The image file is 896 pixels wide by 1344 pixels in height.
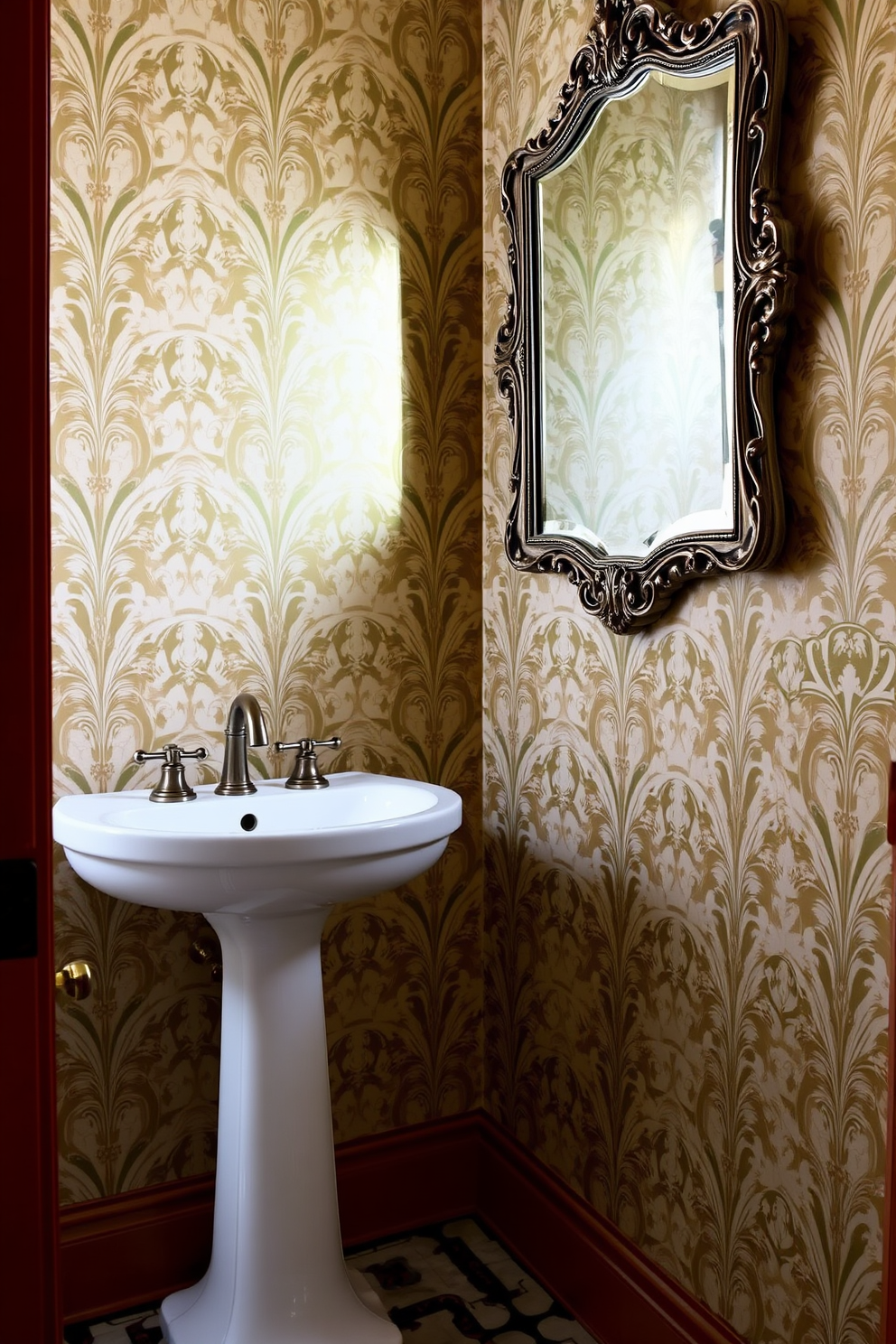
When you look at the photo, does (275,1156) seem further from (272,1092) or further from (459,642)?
(459,642)

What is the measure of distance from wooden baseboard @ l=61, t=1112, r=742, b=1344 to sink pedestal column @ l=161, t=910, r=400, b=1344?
8.3 inches

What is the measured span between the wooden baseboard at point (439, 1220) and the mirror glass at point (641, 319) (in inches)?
42.5

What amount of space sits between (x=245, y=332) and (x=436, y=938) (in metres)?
1.14

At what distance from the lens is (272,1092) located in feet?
5.45

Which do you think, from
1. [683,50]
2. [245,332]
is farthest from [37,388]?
[245,332]

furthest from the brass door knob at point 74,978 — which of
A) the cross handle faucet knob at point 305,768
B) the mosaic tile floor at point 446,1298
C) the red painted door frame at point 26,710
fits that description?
the mosaic tile floor at point 446,1298

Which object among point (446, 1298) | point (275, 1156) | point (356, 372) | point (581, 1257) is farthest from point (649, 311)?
point (446, 1298)

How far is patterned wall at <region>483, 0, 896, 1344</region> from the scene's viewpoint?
1.28 m

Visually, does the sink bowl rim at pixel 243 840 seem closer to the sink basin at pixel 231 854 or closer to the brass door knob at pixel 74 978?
the sink basin at pixel 231 854

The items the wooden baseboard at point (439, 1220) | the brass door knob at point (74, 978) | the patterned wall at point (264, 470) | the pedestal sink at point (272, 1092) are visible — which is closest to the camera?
the brass door knob at point (74, 978)

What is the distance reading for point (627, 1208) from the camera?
5.72 feet

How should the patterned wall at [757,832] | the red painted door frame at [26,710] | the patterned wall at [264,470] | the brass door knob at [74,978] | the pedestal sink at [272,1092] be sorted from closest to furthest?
1. the red painted door frame at [26,710]
2. the brass door knob at [74,978]
3. the patterned wall at [757,832]
4. the pedestal sink at [272,1092]
5. the patterned wall at [264,470]

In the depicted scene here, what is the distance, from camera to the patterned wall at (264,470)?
1809 mm

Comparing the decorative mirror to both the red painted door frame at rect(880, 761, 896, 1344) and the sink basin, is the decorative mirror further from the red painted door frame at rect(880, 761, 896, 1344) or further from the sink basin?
the red painted door frame at rect(880, 761, 896, 1344)
